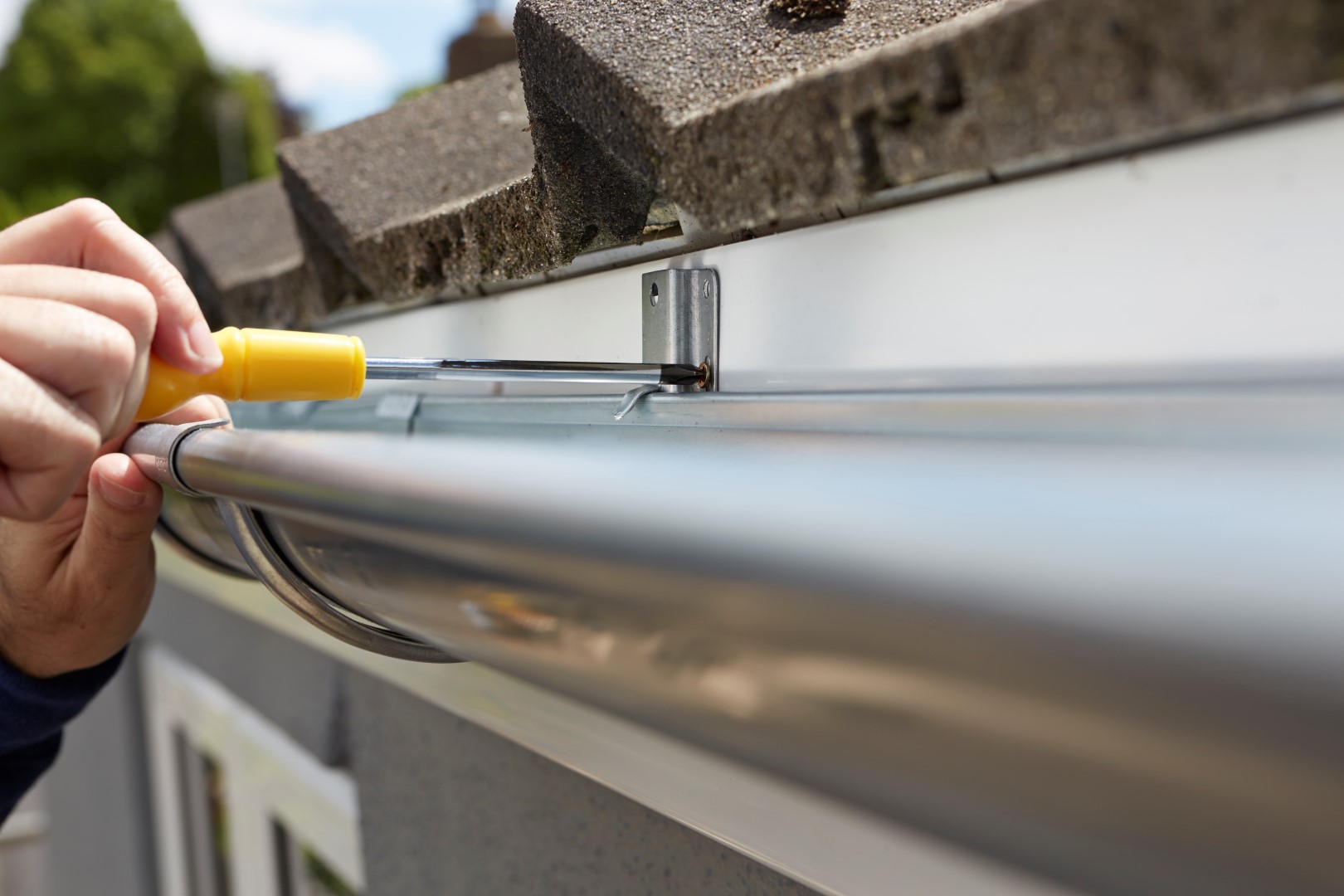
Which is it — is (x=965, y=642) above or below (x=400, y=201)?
below

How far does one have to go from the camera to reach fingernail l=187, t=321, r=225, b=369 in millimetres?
476

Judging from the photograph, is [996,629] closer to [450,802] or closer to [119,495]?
[119,495]

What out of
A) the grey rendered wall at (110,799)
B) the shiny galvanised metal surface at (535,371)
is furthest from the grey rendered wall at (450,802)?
the grey rendered wall at (110,799)

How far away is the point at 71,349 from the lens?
42 centimetres

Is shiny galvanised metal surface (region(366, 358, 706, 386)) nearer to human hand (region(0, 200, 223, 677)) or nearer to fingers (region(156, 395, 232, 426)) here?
human hand (region(0, 200, 223, 677))

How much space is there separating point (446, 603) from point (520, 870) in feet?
2.33

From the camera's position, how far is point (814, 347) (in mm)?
542

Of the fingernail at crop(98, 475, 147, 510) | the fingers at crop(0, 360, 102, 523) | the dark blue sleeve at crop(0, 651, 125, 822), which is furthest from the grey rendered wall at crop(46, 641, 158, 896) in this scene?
the fingers at crop(0, 360, 102, 523)

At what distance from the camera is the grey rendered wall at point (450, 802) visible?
Result: 31.5 inches

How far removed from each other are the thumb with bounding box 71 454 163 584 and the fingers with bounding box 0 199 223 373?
157 millimetres

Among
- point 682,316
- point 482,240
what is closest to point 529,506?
point 682,316

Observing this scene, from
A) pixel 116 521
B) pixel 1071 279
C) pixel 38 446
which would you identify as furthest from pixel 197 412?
pixel 1071 279

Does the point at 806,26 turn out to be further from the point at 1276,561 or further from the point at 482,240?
the point at 1276,561

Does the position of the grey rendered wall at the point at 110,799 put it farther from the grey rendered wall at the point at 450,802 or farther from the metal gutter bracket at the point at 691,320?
the metal gutter bracket at the point at 691,320
